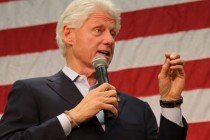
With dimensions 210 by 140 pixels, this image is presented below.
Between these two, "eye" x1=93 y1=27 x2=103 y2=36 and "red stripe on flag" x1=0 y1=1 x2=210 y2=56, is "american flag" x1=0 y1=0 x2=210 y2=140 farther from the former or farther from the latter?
"eye" x1=93 y1=27 x2=103 y2=36

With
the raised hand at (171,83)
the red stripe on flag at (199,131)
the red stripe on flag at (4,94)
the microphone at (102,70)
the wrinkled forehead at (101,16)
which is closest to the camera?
the microphone at (102,70)

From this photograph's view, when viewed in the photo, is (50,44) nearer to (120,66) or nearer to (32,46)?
(32,46)

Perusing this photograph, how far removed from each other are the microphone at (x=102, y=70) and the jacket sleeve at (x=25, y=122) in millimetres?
126

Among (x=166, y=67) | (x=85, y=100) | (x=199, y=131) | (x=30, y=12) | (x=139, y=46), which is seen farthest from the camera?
(x=30, y=12)

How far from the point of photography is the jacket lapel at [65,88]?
127 centimetres

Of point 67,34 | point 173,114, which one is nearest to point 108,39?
→ point 67,34

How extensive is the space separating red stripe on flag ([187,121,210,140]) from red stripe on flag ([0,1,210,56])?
0.37 m

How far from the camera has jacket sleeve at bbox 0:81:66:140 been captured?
1.16 m

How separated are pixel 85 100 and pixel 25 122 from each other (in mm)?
167

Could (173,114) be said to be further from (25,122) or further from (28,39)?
(28,39)

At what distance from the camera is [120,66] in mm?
2029

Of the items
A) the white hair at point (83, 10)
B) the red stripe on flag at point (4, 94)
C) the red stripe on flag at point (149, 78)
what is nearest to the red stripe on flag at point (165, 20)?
the red stripe on flag at point (149, 78)

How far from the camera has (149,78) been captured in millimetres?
1998

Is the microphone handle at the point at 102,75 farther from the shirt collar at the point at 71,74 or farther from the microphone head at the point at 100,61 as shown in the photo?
the shirt collar at the point at 71,74
